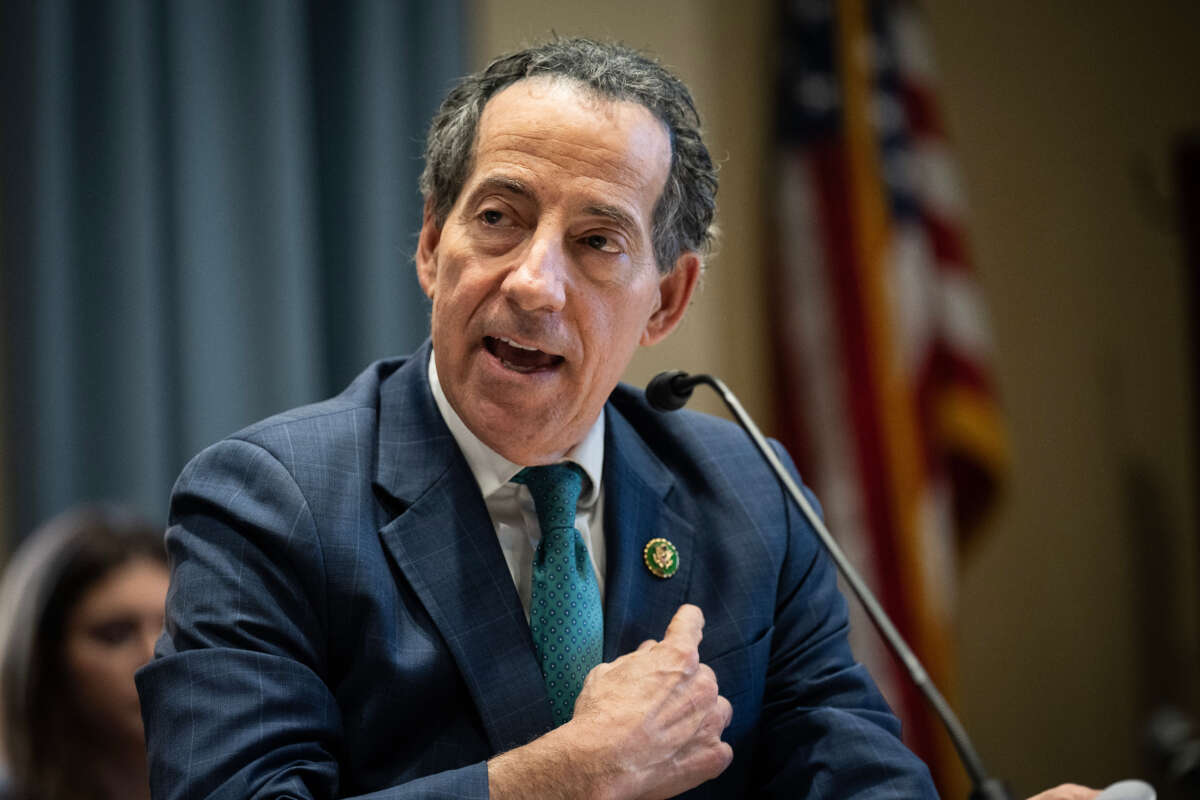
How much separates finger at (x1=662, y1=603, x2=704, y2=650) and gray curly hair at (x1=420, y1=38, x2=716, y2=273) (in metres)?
0.50

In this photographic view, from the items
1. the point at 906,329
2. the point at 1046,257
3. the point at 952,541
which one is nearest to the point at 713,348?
the point at 906,329

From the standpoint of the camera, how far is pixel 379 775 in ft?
4.43

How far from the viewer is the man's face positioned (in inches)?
57.9

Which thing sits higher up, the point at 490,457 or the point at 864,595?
the point at 490,457

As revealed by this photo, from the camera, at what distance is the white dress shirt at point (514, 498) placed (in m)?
1.55

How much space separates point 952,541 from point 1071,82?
1.68 meters

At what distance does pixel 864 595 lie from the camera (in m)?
1.31

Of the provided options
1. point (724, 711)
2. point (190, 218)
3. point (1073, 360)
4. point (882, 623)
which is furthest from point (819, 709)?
point (1073, 360)

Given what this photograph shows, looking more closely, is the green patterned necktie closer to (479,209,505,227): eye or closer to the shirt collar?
the shirt collar

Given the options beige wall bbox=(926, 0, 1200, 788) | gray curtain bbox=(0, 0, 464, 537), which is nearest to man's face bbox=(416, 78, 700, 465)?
gray curtain bbox=(0, 0, 464, 537)

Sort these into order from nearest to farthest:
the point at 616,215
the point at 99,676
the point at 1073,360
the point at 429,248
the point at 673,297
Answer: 1. the point at 616,215
2. the point at 429,248
3. the point at 673,297
4. the point at 99,676
5. the point at 1073,360

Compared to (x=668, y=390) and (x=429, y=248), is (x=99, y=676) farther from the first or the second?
(x=668, y=390)

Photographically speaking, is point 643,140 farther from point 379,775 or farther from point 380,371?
point 379,775

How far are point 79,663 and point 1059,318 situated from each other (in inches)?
127
